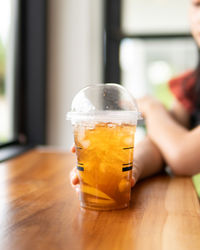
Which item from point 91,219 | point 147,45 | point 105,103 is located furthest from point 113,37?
point 91,219

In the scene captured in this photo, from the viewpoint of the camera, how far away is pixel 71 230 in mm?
579

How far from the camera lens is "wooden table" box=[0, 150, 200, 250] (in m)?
0.53

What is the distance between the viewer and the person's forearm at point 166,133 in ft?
3.58

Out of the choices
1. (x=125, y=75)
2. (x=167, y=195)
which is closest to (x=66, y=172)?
(x=167, y=195)

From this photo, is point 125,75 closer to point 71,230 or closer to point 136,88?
point 136,88

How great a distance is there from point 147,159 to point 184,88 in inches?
28.3

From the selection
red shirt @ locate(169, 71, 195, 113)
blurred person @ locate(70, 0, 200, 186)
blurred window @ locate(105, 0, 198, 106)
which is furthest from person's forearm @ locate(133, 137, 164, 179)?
blurred window @ locate(105, 0, 198, 106)

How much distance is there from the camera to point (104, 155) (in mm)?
677

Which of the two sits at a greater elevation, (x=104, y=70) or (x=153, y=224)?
(x=104, y=70)

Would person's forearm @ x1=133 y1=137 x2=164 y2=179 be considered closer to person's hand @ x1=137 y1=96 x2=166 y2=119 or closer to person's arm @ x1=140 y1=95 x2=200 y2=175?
person's arm @ x1=140 y1=95 x2=200 y2=175

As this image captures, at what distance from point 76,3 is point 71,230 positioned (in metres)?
1.88

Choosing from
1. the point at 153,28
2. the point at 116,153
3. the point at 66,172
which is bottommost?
the point at 66,172

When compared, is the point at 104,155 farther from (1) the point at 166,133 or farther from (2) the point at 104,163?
(1) the point at 166,133

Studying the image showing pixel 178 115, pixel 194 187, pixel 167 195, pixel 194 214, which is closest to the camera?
pixel 194 214
